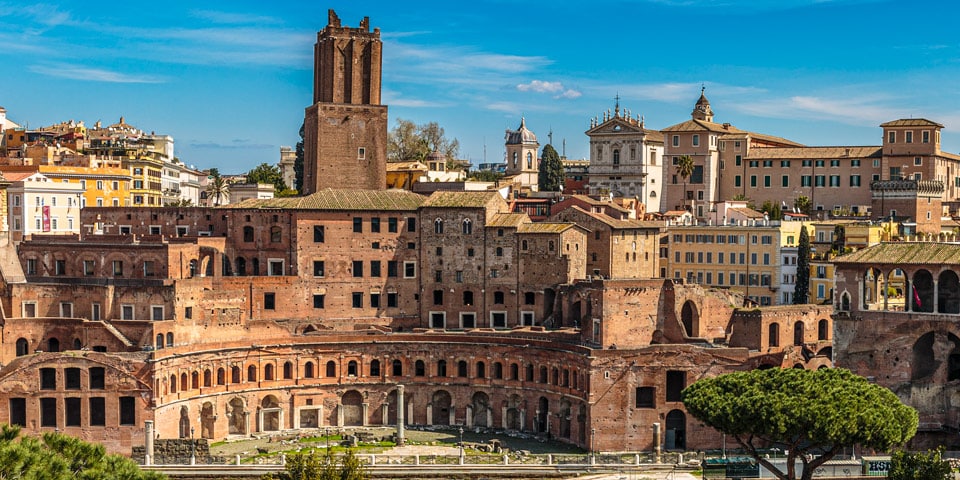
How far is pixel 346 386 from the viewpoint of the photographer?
76.1 m

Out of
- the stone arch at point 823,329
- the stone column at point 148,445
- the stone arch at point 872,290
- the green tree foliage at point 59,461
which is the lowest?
the stone column at point 148,445

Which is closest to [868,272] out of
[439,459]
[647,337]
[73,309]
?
[647,337]

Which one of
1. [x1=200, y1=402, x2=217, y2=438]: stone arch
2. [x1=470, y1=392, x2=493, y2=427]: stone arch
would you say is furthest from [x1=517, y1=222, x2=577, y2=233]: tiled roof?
[x1=200, y1=402, x2=217, y2=438]: stone arch

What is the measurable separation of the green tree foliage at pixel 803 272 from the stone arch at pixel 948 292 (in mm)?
14076

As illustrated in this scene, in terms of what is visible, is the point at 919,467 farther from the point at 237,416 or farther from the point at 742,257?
the point at 237,416

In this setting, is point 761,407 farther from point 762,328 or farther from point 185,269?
point 185,269

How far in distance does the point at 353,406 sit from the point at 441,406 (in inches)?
190

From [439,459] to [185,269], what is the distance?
64.9 ft

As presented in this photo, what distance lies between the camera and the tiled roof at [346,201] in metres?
79.5

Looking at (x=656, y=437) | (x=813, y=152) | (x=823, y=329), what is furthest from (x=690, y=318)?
(x=813, y=152)

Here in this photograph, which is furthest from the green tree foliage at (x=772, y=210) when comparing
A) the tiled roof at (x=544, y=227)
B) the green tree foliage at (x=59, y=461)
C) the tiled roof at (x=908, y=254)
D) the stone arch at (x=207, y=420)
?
the green tree foliage at (x=59, y=461)

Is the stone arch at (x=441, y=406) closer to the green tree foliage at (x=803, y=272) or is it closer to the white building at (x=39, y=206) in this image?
the green tree foliage at (x=803, y=272)

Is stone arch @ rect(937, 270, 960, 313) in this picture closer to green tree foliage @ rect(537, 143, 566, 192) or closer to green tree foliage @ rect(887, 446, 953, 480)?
green tree foliage @ rect(887, 446, 953, 480)

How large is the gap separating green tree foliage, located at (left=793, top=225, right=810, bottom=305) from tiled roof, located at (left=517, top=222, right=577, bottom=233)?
13.7 m
